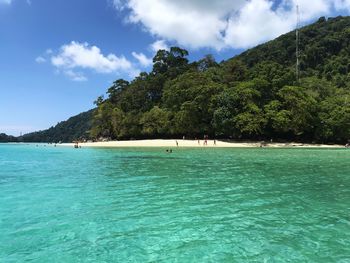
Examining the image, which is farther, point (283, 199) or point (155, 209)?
point (283, 199)

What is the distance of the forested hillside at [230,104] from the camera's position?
6419 centimetres

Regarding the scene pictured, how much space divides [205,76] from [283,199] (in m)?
66.4

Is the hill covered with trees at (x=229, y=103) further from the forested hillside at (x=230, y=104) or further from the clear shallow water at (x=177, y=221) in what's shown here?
the clear shallow water at (x=177, y=221)

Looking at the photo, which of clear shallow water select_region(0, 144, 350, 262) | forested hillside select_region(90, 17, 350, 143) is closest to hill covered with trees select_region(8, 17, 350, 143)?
forested hillside select_region(90, 17, 350, 143)

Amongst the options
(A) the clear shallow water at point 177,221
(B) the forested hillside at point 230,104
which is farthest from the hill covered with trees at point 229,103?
(A) the clear shallow water at point 177,221

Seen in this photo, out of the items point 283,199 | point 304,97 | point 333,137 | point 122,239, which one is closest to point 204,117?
point 304,97

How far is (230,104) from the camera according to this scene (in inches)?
2613

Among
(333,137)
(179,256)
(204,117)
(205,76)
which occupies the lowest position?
(179,256)

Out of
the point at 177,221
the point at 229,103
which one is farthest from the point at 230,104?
the point at 177,221

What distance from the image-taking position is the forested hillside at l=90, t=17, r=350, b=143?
211 ft

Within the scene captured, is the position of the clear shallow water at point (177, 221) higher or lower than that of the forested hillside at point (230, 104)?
lower

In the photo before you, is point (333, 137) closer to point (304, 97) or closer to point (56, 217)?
point (304, 97)

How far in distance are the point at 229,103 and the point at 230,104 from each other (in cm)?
29

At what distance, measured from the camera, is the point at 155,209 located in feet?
40.5
